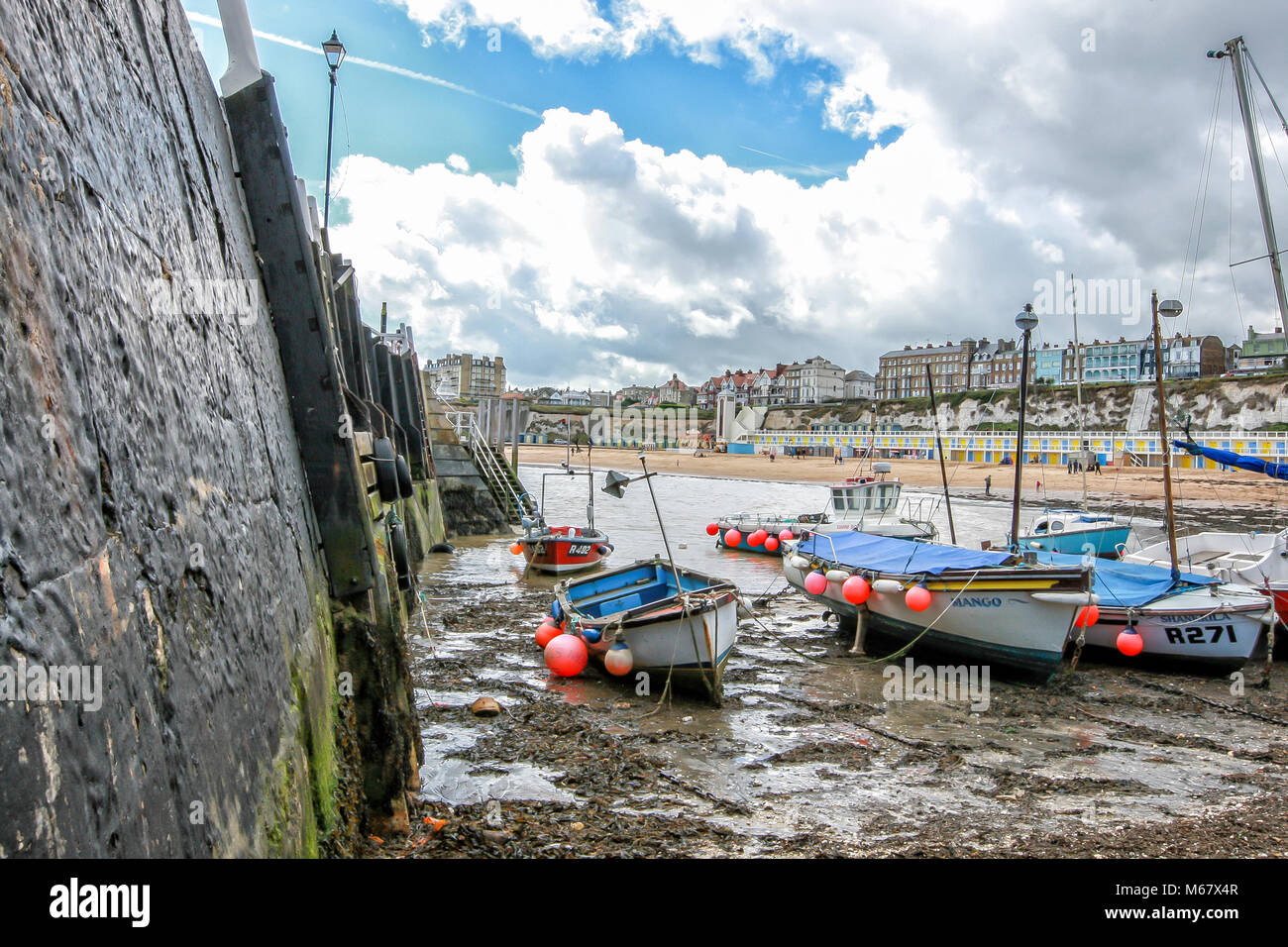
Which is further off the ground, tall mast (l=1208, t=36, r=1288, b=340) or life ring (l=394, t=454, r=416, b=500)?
tall mast (l=1208, t=36, r=1288, b=340)

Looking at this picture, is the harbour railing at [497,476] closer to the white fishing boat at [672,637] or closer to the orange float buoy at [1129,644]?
the white fishing boat at [672,637]

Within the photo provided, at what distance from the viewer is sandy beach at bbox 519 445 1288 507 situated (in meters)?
47.5

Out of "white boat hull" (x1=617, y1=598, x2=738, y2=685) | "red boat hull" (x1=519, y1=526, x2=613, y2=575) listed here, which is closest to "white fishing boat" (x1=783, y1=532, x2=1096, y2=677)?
"white boat hull" (x1=617, y1=598, x2=738, y2=685)

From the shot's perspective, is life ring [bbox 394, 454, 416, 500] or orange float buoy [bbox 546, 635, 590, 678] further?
orange float buoy [bbox 546, 635, 590, 678]

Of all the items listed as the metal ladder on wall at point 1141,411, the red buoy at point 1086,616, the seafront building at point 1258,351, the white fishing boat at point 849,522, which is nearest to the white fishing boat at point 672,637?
the red buoy at point 1086,616

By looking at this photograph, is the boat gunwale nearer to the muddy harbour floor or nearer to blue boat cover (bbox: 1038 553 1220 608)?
the muddy harbour floor

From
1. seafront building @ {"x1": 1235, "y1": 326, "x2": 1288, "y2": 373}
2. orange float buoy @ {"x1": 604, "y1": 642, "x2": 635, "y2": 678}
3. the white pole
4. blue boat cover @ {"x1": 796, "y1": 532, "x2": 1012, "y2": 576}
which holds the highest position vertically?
seafront building @ {"x1": 1235, "y1": 326, "x2": 1288, "y2": 373}

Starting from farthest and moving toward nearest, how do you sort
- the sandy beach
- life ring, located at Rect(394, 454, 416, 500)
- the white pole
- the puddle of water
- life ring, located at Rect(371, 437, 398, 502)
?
the sandy beach → life ring, located at Rect(394, 454, 416, 500) → life ring, located at Rect(371, 437, 398, 502) → the puddle of water → the white pole

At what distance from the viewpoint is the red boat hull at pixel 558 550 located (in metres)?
20.8

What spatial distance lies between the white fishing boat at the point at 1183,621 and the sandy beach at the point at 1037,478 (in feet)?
80.9

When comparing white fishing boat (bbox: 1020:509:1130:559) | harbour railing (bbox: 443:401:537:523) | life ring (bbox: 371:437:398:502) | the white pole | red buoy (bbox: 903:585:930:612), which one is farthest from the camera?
harbour railing (bbox: 443:401:537:523)

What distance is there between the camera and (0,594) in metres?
1.93

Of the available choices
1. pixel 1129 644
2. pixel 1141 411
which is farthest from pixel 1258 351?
pixel 1129 644
